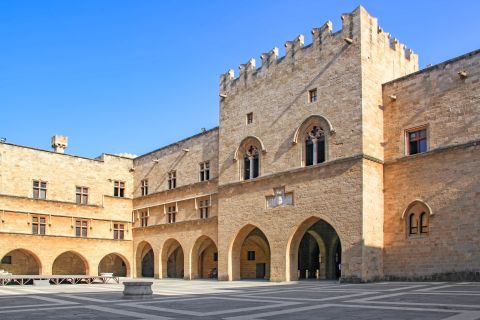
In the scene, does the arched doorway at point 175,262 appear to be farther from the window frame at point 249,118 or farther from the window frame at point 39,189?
the window frame at point 249,118

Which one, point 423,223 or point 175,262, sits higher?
point 423,223

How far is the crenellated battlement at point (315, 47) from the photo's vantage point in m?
23.2

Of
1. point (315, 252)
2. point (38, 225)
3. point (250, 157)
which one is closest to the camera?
point (250, 157)

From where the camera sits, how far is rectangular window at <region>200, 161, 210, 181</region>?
31.7m

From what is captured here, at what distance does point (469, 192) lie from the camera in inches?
776

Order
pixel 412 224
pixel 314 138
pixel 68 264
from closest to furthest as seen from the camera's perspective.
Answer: pixel 412 224, pixel 314 138, pixel 68 264

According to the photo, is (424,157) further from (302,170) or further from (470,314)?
(470,314)

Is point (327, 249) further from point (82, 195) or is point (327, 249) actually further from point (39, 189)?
point (39, 189)

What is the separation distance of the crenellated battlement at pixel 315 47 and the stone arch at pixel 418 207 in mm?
7333

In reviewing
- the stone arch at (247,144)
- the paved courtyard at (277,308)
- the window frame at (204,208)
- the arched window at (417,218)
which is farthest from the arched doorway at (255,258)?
the paved courtyard at (277,308)

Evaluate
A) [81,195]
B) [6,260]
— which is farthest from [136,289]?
[6,260]

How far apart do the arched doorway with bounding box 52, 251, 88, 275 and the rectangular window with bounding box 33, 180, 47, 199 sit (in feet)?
15.4

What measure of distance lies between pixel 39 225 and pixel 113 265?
8372 millimetres

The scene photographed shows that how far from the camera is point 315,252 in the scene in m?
29.4
